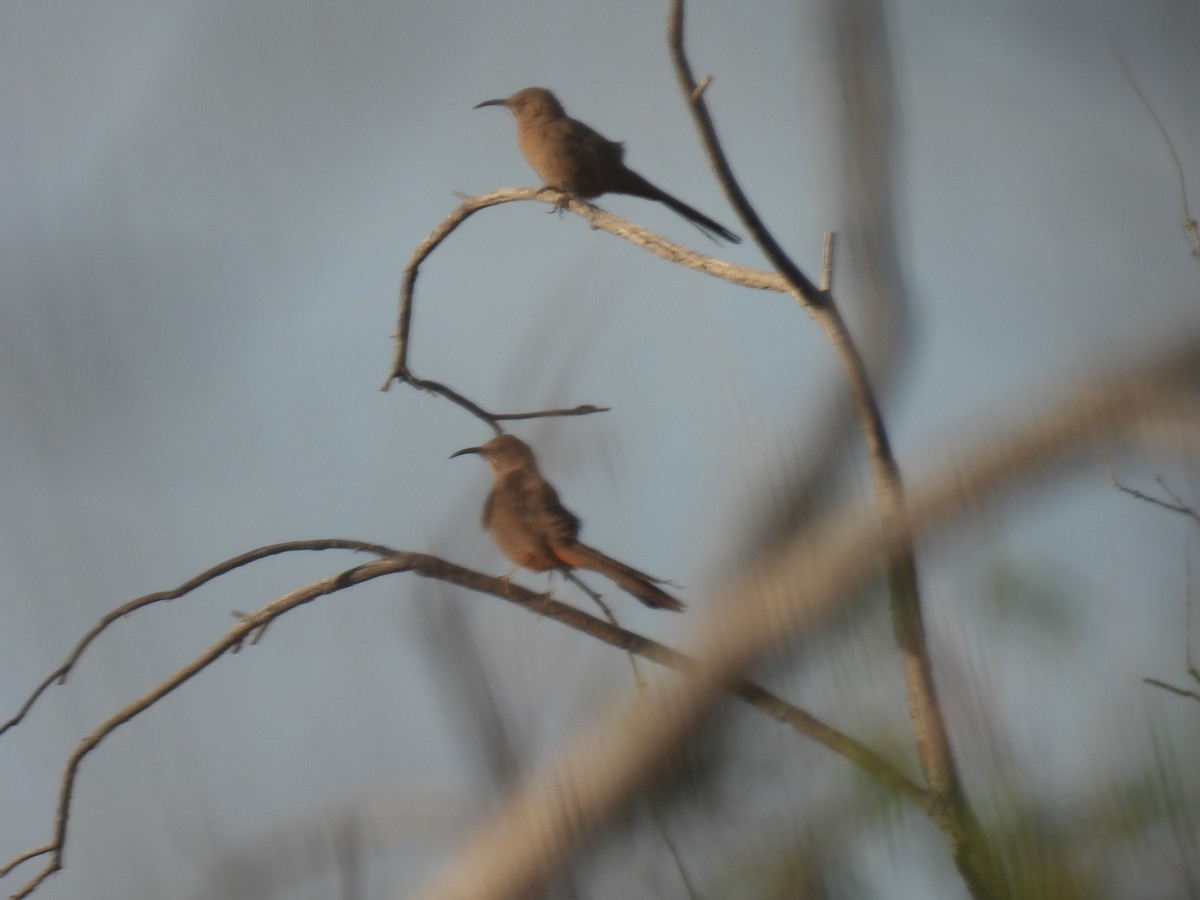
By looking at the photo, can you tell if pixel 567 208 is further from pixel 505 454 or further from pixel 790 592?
pixel 790 592

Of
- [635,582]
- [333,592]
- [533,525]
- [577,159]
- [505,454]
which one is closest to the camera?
[635,582]

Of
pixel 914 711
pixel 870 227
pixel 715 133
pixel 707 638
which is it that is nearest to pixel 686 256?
pixel 715 133

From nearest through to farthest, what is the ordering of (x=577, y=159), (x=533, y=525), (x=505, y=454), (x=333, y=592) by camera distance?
(x=333, y=592) < (x=533, y=525) < (x=505, y=454) < (x=577, y=159)

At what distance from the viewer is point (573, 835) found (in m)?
0.66

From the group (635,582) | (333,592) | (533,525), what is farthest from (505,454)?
(635,582)

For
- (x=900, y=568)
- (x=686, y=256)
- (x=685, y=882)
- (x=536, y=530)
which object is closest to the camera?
(x=685, y=882)

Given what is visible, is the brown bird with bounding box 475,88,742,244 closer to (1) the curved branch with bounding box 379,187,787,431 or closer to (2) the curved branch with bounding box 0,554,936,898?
(1) the curved branch with bounding box 379,187,787,431

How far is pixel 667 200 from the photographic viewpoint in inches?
66.9

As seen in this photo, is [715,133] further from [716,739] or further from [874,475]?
[716,739]

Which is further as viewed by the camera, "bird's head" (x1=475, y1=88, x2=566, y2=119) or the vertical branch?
"bird's head" (x1=475, y1=88, x2=566, y2=119)

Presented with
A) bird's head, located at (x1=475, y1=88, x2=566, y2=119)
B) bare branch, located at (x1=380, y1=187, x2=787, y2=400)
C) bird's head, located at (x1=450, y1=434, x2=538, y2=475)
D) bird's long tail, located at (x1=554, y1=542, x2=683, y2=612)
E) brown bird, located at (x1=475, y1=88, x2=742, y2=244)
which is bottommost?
bird's long tail, located at (x1=554, y1=542, x2=683, y2=612)

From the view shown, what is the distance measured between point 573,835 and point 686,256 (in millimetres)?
618

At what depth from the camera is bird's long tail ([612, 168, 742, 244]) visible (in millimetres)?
1530

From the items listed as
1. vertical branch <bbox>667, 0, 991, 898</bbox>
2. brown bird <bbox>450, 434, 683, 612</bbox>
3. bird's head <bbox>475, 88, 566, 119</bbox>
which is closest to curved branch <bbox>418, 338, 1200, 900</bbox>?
vertical branch <bbox>667, 0, 991, 898</bbox>
